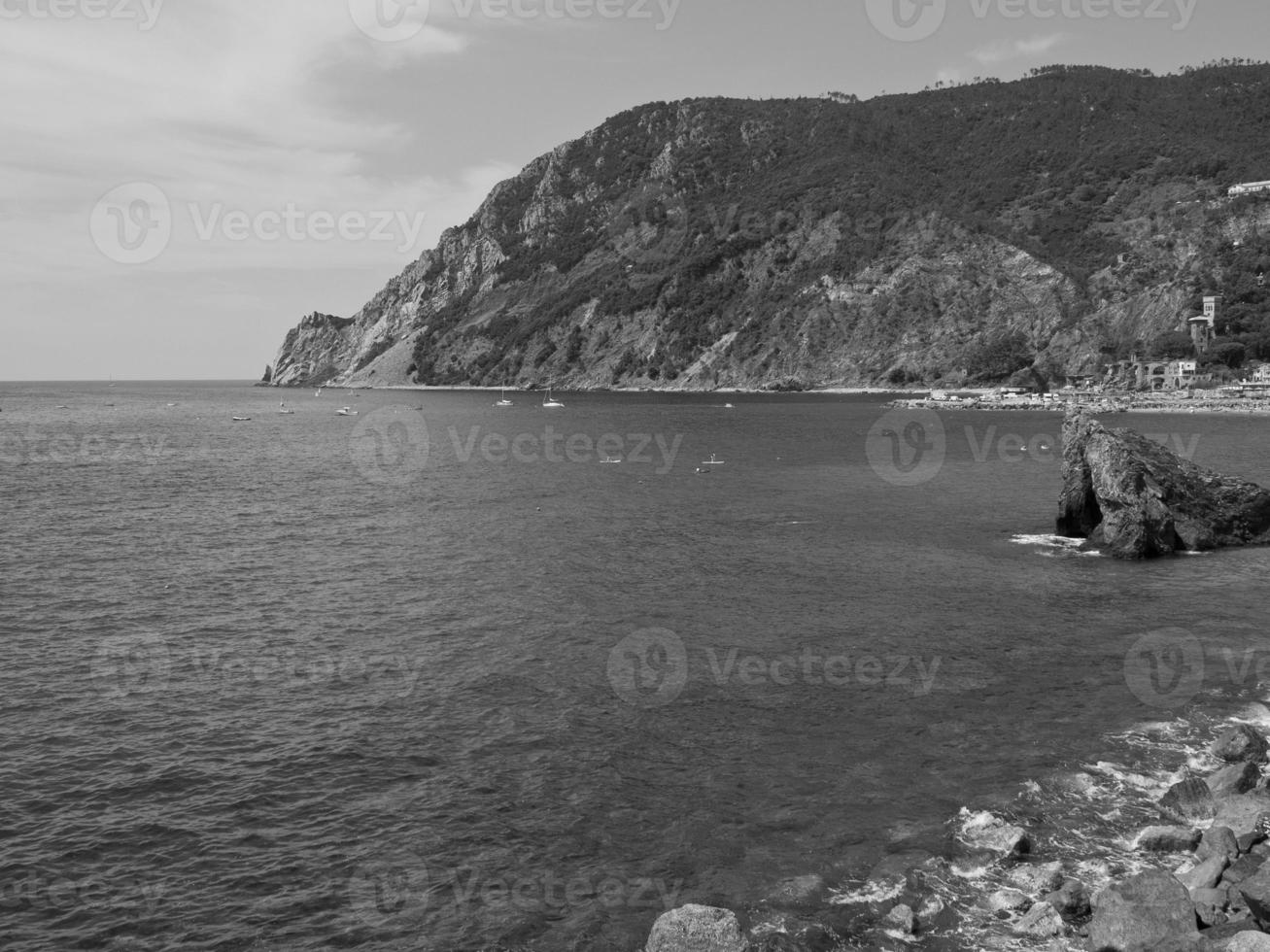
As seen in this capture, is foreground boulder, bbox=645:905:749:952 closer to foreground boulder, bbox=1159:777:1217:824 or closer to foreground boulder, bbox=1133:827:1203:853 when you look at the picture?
foreground boulder, bbox=1133:827:1203:853

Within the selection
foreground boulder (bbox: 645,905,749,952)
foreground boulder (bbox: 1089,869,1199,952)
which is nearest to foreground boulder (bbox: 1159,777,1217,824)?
foreground boulder (bbox: 1089,869,1199,952)

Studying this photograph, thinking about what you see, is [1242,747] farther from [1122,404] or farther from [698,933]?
[1122,404]

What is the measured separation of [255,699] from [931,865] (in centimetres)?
2314

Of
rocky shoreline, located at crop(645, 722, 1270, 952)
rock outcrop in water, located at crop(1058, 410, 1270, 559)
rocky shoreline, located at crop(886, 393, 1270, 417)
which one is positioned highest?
rocky shoreline, located at crop(886, 393, 1270, 417)

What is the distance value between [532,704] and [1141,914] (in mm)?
19071

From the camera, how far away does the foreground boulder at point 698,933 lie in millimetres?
16781

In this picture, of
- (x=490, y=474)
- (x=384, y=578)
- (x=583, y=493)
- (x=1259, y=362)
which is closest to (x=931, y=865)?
(x=384, y=578)

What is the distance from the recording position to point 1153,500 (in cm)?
5259

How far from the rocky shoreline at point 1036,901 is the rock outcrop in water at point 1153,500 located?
33100 mm

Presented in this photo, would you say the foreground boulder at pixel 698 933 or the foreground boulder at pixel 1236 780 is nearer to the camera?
the foreground boulder at pixel 698 933

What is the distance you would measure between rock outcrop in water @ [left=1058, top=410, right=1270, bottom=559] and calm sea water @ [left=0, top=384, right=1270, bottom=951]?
2278 mm

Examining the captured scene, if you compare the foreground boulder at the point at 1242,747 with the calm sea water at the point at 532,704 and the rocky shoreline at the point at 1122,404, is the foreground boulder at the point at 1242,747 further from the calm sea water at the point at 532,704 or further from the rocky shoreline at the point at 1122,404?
the rocky shoreline at the point at 1122,404

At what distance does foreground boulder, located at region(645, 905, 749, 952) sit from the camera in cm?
1678

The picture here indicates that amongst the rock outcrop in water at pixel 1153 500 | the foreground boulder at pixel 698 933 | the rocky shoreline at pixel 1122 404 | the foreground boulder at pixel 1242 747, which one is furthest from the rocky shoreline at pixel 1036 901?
the rocky shoreline at pixel 1122 404
